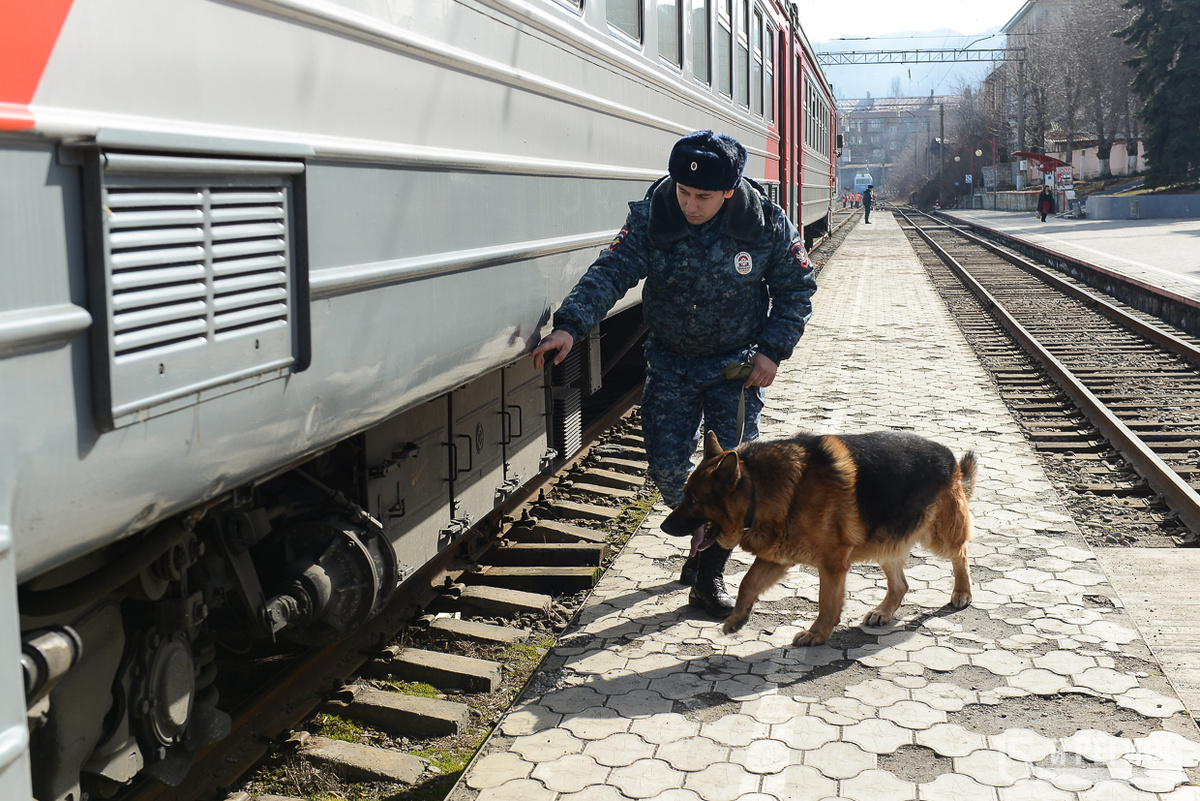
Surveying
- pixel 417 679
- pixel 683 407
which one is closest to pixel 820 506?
pixel 683 407

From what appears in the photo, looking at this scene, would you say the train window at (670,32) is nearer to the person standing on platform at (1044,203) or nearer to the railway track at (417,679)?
the railway track at (417,679)

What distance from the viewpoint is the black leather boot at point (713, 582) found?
4.25 meters

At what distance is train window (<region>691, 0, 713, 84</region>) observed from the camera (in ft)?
21.7

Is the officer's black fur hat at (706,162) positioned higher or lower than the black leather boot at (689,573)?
higher

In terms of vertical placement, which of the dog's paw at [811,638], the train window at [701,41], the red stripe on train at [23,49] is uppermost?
the train window at [701,41]

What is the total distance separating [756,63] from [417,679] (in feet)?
24.0

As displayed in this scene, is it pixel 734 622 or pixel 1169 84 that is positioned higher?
pixel 1169 84

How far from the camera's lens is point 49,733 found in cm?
210

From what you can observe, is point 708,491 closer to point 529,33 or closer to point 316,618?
point 316,618

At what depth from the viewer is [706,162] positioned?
3.80 m

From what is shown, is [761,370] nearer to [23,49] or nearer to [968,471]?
[968,471]

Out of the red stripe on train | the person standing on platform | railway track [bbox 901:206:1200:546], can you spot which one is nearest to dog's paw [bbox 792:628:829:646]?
railway track [bbox 901:206:1200:546]

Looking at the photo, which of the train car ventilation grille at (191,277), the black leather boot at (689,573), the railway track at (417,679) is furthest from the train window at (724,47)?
the train car ventilation grille at (191,277)

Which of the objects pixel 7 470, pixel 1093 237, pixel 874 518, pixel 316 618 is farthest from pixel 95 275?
pixel 1093 237
